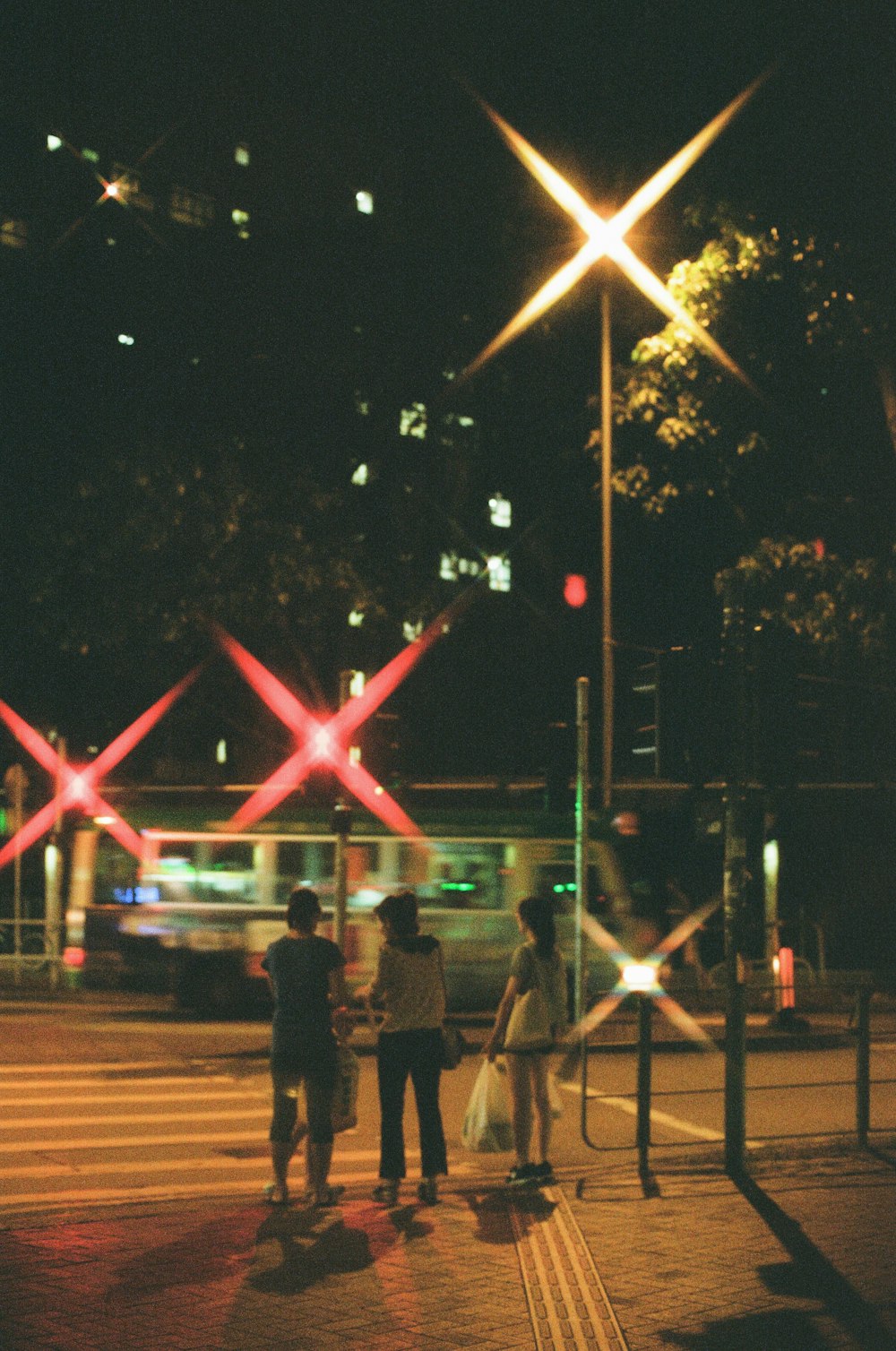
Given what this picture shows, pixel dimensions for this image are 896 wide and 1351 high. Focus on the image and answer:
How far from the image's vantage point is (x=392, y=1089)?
9.30 meters

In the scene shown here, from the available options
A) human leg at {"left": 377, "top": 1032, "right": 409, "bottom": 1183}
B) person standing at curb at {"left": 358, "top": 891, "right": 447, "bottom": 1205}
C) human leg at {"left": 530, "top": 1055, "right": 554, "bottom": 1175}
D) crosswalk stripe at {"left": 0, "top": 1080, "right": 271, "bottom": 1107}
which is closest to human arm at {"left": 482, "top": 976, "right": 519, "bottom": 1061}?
human leg at {"left": 530, "top": 1055, "right": 554, "bottom": 1175}

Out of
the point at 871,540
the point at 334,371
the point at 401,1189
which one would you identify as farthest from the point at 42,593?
the point at 401,1189

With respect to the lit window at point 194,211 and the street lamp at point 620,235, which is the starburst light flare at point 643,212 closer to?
the street lamp at point 620,235

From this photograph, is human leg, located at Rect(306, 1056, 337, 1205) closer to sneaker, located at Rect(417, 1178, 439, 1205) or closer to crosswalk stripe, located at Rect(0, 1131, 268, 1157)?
sneaker, located at Rect(417, 1178, 439, 1205)

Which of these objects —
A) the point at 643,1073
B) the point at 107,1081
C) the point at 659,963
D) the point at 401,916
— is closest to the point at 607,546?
the point at 659,963

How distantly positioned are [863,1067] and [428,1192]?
386cm

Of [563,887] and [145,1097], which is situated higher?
[563,887]

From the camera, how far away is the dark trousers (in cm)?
927

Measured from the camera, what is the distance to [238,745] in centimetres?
3797

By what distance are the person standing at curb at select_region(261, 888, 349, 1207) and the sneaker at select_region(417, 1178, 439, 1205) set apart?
0.48 meters

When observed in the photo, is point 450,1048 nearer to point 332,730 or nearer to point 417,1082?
point 417,1082

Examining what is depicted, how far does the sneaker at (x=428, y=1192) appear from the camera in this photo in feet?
30.0

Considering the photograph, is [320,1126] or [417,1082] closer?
[320,1126]

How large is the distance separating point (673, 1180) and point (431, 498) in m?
18.4
